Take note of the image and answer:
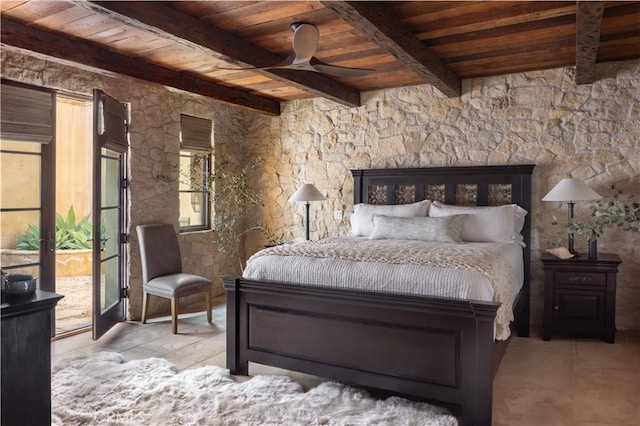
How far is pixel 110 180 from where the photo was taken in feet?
14.2

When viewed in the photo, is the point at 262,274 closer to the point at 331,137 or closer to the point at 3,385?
the point at 3,385

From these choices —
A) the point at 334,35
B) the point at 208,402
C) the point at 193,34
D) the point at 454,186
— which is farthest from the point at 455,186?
the point at 208,402

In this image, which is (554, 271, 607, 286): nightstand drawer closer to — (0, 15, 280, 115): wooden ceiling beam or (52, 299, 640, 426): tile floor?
(52, 299, 640, 426): tile floor

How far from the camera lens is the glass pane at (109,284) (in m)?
4.12

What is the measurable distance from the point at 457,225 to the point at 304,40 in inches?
80.7

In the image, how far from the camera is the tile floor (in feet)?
8.64

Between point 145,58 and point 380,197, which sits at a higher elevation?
point 145,58

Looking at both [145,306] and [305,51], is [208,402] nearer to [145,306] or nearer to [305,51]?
[145,306]

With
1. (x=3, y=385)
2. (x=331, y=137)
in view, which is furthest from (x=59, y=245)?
(x=3, y=385)

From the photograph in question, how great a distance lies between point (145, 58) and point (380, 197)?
277 cm

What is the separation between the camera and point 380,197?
16.9 ft

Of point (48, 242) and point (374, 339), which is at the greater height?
point (48, 242)

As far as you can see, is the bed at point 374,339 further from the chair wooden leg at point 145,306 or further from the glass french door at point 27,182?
the glass french door at point 27,182

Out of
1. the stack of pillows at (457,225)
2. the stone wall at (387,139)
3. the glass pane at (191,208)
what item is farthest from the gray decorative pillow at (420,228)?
the glass pane at (191,208)
